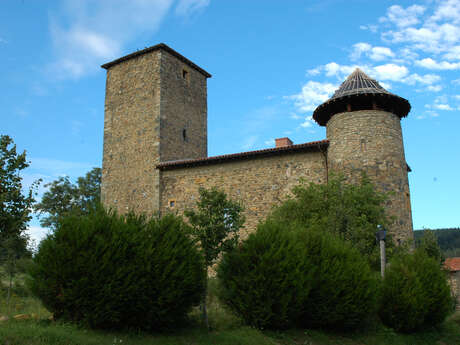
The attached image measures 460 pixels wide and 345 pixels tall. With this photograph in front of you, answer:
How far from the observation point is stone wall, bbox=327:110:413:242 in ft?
56.3

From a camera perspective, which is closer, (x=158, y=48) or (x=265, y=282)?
(x=265, y=282)

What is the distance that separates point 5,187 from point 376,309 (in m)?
13.2

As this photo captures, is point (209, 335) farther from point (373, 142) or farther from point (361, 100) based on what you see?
point (361, 100)

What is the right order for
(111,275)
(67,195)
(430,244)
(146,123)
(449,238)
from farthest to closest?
(449,238), (67,195), (146,123), (430,244), (111,275)

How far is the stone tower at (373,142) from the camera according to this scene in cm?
1723

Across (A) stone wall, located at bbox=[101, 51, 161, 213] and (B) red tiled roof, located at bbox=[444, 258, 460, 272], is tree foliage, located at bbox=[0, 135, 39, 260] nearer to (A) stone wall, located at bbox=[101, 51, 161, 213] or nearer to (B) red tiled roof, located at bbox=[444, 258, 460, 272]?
(A) stone wall, located at bbox=[101, 51, 161, 213]

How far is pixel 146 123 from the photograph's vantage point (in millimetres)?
23078

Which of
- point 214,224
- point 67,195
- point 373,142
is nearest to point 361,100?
point 373,142

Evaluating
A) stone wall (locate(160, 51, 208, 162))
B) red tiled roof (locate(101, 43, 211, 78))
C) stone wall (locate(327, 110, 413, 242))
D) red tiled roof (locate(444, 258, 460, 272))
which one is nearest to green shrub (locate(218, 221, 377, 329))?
stone wall (locate(327, 110, 413, 242))

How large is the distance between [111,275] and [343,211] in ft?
30.6

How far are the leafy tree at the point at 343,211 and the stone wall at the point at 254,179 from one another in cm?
148

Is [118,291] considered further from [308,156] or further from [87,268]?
[308,156]

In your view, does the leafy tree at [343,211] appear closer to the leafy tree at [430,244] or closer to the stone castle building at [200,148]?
the stone castle building at [200,148]

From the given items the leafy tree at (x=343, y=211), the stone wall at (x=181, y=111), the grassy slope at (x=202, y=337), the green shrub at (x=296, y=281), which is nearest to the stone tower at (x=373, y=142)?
the leafy tree at (x=343, y=211)
